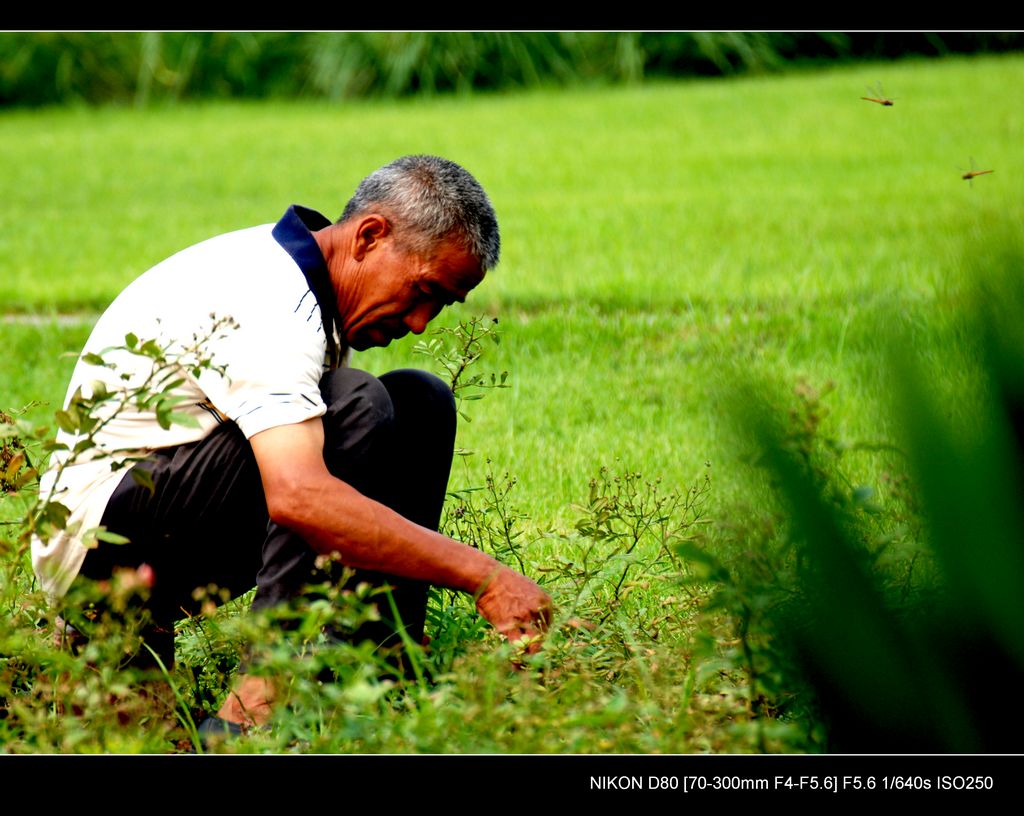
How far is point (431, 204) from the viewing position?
128 inches

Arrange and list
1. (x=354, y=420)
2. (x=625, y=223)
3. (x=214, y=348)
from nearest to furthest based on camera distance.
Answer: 1. (x=214, y=348)
2. (x=354, y=420)
3. (x=625, y=223)

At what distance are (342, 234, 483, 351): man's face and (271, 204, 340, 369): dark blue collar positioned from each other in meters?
0.07

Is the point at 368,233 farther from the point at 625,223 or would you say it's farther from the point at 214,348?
the point at 625,223

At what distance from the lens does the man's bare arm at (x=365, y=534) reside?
9.34ft

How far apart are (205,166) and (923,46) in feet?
25.0

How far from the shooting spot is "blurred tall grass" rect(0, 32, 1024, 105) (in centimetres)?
1445

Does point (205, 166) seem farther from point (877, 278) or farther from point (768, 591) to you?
point (768, 591)

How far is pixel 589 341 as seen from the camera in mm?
6863

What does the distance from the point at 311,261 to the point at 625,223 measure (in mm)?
6333

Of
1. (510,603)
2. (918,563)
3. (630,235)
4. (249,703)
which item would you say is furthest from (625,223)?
(918,563)
